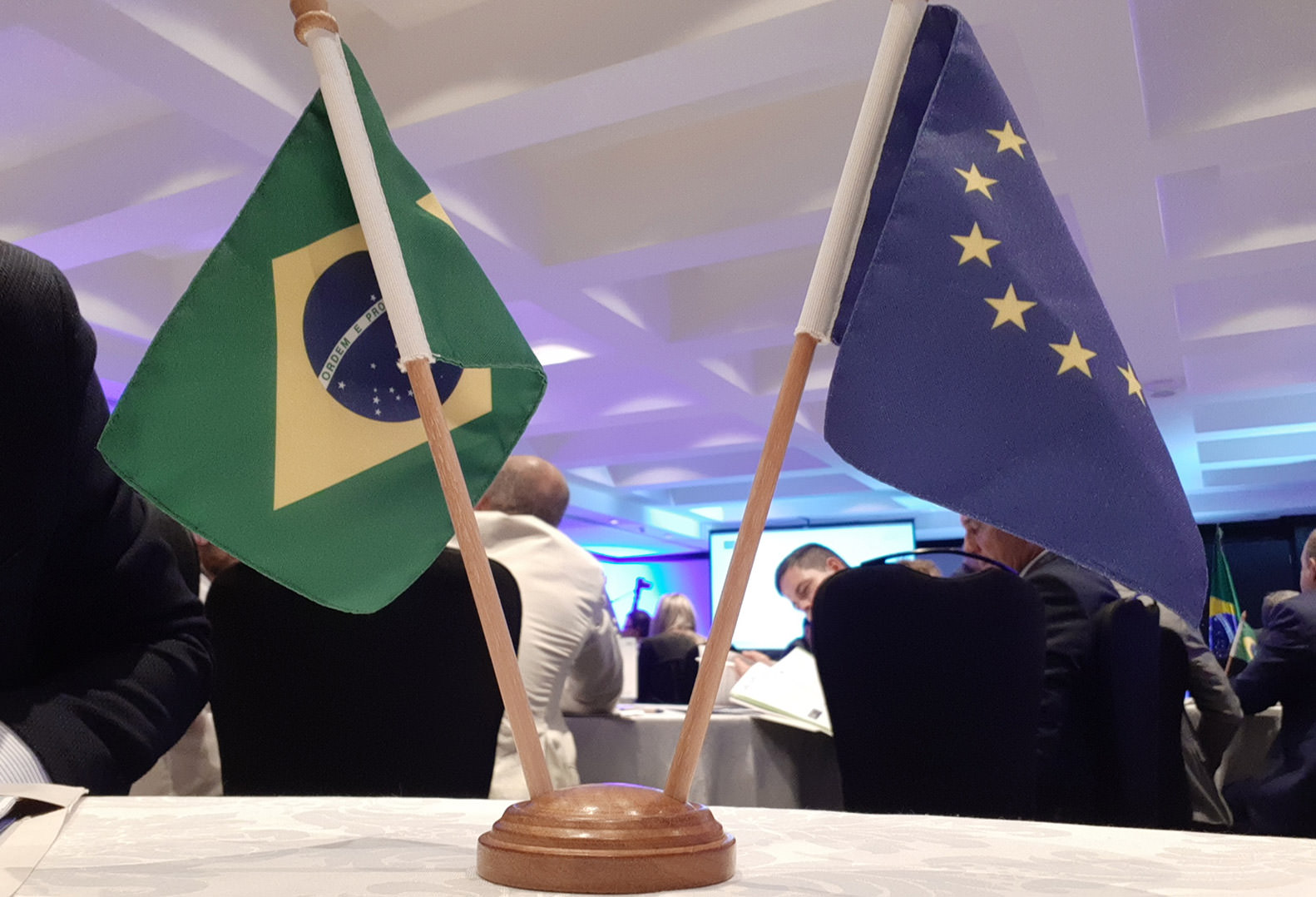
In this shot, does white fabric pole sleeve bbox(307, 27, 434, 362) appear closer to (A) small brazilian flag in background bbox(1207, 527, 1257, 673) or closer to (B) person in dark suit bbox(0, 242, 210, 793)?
(B) person in dark suit bbox(0, 242, 210, 793)

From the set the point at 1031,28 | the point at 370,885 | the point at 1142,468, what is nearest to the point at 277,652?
the point at 370,885

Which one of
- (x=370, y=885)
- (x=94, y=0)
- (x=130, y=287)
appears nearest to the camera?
(x=370, y=885)

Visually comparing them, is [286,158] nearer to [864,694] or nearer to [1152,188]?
[864,694]

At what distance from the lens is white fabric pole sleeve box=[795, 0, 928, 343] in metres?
0.57

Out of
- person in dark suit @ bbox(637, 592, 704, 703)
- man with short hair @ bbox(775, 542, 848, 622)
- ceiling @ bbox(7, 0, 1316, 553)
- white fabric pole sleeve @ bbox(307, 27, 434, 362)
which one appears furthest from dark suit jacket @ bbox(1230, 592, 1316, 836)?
white fabric pole sleeve @ bbox(307, 27, 434, 362)

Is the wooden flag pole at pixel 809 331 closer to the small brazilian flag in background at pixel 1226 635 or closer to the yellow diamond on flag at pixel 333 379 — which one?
the yellow diamond on flag at pixel 333 379

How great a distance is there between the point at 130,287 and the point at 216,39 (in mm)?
2568

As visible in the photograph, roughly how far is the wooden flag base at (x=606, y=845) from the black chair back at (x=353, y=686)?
0.86 metres

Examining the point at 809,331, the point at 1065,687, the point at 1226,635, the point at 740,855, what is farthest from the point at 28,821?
the point at 1226,635

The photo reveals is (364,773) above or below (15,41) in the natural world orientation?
below

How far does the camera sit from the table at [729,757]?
207cm

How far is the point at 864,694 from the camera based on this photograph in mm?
1666

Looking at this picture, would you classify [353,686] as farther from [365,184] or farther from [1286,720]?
[1286,720]

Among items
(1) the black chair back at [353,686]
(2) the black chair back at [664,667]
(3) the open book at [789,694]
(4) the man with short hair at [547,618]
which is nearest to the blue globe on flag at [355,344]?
(1) the black chair back at [353,686]
